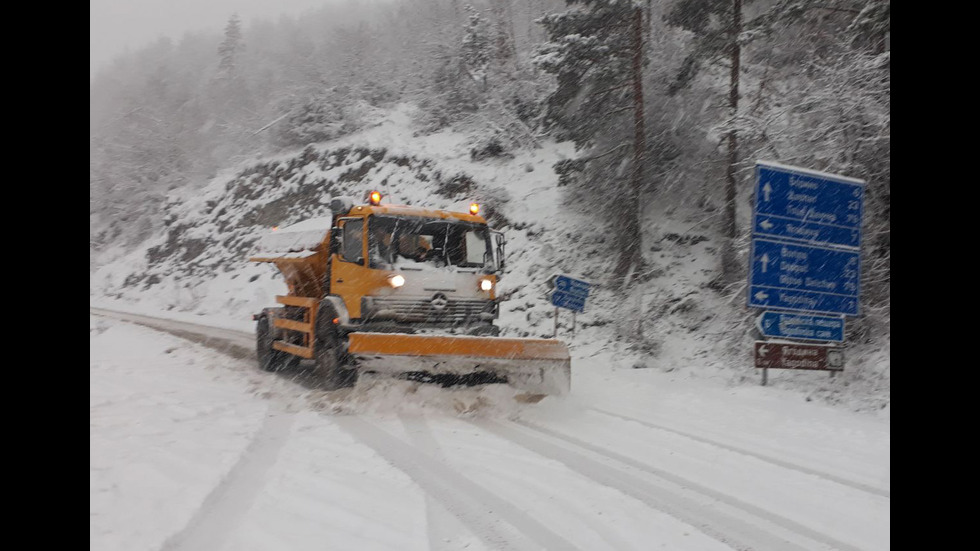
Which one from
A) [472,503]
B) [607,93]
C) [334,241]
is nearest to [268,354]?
[334,241]

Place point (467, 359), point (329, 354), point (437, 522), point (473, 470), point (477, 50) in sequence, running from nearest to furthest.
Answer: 1. point (437, 522)
2. point (473, 470)
3. point (467, 359)
4. point (329, 354)
5. point (477, 50)

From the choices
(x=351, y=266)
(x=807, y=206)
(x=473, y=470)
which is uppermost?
(x=807, y=206)

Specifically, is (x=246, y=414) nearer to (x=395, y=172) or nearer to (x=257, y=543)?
(x=257, y=543)

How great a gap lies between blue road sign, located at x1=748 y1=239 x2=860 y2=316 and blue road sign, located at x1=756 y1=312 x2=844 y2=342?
4.7 inches

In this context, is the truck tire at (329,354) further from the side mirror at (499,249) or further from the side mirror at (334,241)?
the side mirror at (499,249)

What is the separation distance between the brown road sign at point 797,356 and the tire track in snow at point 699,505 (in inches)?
171

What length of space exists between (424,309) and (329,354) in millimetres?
1420

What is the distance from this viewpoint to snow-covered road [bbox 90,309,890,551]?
4074 mm

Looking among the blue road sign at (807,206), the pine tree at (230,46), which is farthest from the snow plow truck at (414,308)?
the pine tree at (230,46)

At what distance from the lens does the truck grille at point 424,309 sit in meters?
8.98

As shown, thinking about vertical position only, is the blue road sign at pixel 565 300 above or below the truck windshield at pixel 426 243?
below

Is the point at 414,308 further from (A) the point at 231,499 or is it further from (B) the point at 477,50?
(B) the point at 477,50

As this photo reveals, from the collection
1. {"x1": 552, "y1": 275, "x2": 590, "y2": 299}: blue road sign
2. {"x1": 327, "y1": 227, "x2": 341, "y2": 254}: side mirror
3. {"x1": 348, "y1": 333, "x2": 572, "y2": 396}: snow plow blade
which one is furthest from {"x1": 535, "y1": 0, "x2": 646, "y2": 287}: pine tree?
{"x1": 348, "y1": 333, "x2": 572, "y2": 396}: snow plow blade

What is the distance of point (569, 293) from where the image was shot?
1394 centimetres
